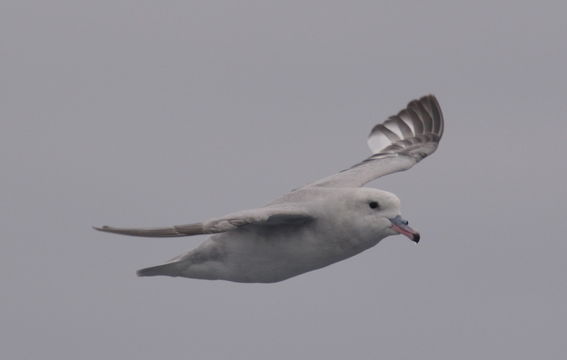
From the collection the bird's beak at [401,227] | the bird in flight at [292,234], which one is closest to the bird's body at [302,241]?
the bird in flight at [292,234]

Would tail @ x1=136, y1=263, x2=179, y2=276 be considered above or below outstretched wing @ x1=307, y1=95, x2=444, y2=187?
below

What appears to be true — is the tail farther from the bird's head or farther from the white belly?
the bird's head

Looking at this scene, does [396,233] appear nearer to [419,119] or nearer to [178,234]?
[178,234]

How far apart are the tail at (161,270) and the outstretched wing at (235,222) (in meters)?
1.85

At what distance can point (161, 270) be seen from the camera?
77.6ft

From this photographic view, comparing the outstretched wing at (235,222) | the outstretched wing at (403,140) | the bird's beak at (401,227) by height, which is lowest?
the bird's beak at (401,227)

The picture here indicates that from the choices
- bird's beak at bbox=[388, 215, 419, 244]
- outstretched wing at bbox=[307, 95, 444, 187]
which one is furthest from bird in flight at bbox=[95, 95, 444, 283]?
outstretched wing at bbox=[307, 95, 444, 187]

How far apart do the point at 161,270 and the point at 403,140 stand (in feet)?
24.1

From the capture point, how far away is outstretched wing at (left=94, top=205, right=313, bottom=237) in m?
20.7

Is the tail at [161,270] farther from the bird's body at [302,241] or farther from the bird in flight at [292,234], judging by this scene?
the bird's body at [302,241]

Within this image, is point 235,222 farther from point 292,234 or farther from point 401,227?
point 401,227

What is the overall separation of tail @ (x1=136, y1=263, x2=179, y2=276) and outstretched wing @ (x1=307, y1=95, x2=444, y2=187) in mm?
3685

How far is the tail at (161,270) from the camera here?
23484 mm

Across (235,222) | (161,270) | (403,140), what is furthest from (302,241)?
(403,140)
